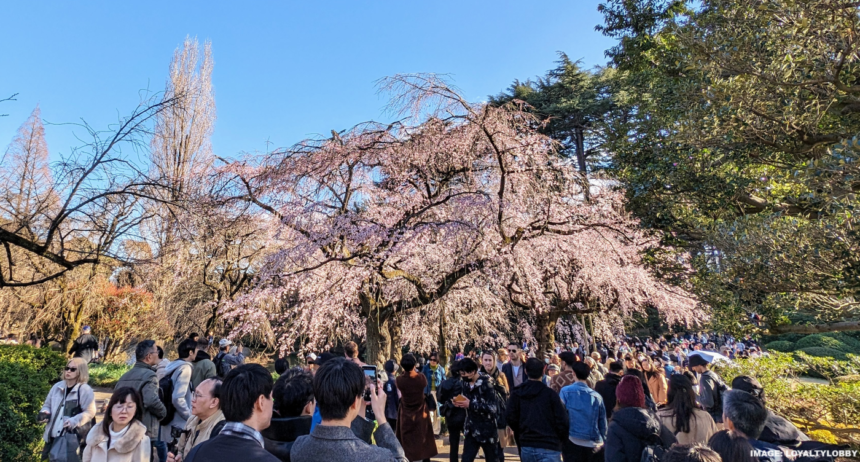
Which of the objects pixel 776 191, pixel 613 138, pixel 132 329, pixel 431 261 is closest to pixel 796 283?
pixel 776 191

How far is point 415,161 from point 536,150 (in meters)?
2.52

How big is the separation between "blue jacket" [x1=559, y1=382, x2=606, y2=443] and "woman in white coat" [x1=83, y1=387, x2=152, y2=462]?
340 cm

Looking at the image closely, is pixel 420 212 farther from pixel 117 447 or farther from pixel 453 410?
pixel 117 447

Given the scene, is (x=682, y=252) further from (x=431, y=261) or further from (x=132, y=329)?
(x=132, y=329)

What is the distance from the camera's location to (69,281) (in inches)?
494

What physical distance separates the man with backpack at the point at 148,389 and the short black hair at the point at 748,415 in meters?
4.17

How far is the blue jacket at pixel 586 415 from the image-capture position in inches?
144

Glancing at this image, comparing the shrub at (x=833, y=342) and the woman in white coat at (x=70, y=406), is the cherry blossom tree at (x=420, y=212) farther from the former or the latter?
the shrub at (x=833, y=342)

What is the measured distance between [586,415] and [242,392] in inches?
122

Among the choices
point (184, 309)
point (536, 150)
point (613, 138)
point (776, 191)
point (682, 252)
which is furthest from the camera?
point (184, 309)

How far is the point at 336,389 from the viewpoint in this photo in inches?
65.4

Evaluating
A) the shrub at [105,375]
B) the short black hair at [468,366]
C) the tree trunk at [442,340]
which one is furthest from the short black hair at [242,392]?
the shrub at [105,375]

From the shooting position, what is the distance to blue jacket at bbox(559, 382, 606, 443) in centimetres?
365

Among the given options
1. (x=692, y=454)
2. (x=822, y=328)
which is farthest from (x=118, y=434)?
(x=822, y=328)
